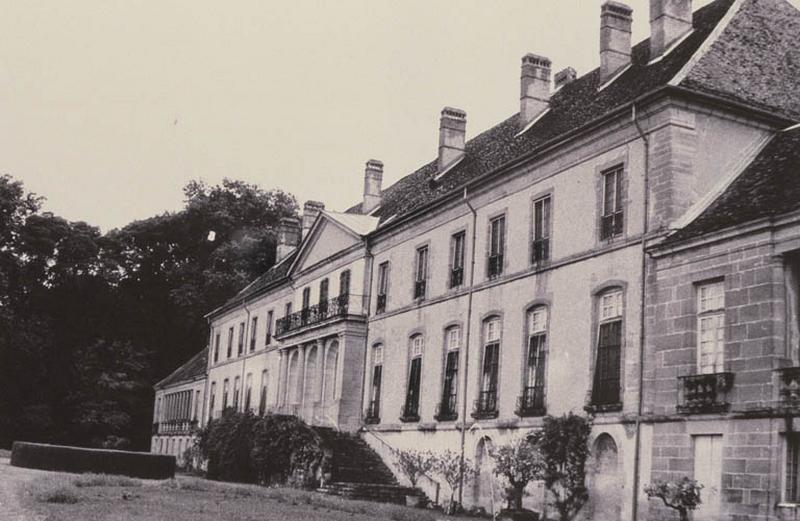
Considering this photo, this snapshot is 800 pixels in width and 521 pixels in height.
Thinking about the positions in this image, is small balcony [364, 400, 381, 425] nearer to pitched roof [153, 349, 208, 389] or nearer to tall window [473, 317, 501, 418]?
tall window [473, 317, 501, 418]

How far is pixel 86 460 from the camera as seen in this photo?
30.4 m

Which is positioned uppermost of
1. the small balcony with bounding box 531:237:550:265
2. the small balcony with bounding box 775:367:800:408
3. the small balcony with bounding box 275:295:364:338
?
the small balcony with bounding box 531:237:550:265

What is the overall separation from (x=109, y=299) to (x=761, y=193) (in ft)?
162

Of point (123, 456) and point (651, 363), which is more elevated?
point (651, 363)

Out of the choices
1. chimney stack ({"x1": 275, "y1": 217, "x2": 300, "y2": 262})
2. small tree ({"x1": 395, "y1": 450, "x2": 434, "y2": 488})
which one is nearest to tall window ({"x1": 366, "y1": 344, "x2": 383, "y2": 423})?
small tree ({"x1": 395, "y1": 450, "x2": 434, "y2": 488})

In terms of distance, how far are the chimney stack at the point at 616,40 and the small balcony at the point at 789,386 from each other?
39.2ft

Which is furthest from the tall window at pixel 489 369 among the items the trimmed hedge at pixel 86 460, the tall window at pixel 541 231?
the trimmed hedge at pixel 86 460

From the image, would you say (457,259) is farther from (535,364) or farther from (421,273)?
(535,364)

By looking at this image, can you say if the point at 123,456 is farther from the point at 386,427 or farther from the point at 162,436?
the point at 162,436

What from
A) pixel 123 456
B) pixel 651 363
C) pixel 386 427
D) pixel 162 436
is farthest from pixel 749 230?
pixel 162 436

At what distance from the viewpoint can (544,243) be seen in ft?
84.1

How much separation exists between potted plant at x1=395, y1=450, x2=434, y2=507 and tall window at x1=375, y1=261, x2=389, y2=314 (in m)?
6.17

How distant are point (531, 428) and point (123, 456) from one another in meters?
13.2

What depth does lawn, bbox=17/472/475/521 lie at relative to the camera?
1634 centimetres
